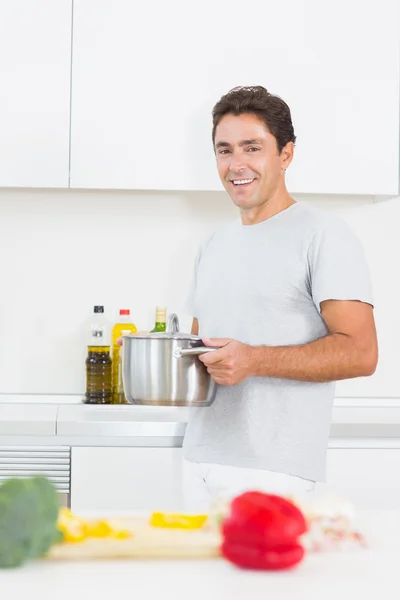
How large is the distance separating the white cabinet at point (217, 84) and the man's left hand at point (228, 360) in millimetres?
930

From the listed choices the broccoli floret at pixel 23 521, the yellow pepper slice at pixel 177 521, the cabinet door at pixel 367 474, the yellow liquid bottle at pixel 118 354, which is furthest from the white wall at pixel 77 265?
the broccoli floret at pixel 23 521

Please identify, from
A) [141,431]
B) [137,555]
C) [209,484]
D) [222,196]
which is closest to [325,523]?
[137,555]

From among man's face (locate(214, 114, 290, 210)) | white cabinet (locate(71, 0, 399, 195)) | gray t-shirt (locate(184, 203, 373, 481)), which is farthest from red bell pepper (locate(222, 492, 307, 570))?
white cabinet (locate(71, 0, 399, 195))

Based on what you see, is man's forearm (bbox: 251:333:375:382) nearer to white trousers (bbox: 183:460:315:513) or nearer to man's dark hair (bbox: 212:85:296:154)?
white trousers (bbox: 183:460:315:513)

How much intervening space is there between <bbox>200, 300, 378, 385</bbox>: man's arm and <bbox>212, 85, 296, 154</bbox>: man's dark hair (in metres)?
0.36

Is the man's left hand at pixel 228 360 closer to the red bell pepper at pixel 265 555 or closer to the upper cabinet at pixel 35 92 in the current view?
the red bell pepper at pixel 265 555

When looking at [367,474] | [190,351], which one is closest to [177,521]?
[190,351]

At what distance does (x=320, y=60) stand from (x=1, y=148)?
2.77 feet

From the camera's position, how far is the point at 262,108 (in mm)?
1741

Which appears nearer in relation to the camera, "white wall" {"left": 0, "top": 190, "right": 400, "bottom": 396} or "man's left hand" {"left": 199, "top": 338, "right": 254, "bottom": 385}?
"man's left hand" {"left": 199, "top": 338, "right": 254, "bottom": 385}

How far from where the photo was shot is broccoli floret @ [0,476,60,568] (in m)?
0.87

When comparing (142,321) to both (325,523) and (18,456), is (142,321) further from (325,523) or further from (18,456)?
(325,523)

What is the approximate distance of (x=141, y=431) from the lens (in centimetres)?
214

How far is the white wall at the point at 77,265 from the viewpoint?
2.65 m
